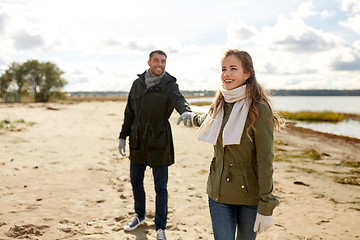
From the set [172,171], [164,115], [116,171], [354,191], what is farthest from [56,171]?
[354,191]

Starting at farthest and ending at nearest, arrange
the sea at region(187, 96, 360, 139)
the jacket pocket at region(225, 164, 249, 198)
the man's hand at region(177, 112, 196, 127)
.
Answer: the sea at region(187, 96, 360, 139)
the man's hand at region(177, 112, 196, 127)
the jacket pocket at region(225, 164, 249, 198)

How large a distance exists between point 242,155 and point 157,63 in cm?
189

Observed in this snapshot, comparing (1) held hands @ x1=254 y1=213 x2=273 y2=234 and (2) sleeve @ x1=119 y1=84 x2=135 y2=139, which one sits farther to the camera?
(2) sleeve @ x1=119 y1=84 x2=135 y2=139

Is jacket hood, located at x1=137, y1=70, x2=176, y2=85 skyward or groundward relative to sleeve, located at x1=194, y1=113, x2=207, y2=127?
skyward

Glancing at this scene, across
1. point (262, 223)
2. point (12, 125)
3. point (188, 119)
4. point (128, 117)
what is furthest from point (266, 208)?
point (12, 125)

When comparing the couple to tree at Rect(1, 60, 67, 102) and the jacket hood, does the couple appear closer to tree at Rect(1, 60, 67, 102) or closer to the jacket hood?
the jacket hood

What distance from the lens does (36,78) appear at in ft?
170

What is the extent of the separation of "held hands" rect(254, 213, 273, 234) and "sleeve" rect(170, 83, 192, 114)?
1622 millimetres

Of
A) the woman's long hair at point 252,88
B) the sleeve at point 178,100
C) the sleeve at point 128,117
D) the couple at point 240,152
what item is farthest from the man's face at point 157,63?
the woman's long hair at point 252,88

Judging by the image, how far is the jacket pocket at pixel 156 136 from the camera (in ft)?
12.4

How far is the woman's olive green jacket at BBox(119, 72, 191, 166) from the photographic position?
3.80m

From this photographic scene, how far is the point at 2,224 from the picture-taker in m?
4.15

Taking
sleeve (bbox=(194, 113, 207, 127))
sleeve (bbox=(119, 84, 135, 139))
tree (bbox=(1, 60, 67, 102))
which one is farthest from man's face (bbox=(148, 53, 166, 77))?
tree (bbox=(1, 60, 67, 102))

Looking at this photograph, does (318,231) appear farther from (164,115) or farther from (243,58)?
(243,58)
